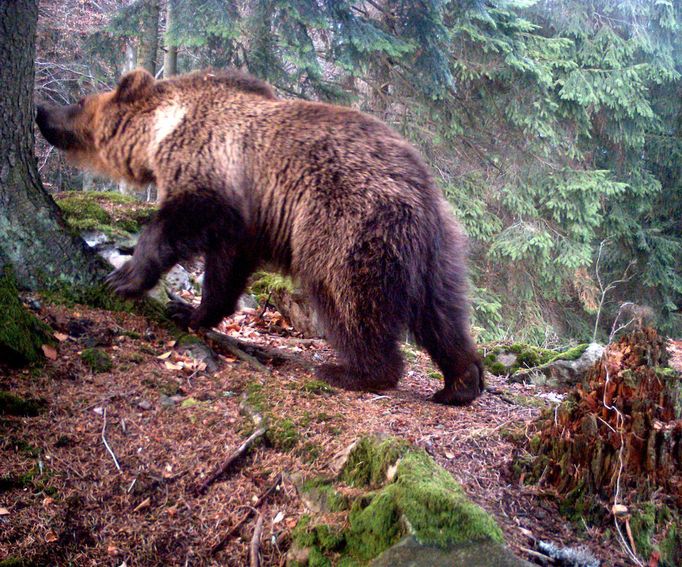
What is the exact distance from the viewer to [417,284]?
443 centimetres

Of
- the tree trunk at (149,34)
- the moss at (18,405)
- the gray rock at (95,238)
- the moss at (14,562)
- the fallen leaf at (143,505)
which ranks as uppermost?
the tree trunk at (149,34)

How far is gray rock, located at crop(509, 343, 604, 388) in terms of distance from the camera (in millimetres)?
5863

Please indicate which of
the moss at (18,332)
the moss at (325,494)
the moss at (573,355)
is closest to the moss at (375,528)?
the moss at (325,494)

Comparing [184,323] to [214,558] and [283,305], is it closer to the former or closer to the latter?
[283,305]

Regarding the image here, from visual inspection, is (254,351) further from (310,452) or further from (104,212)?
(104,212)

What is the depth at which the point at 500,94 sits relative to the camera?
11766mm

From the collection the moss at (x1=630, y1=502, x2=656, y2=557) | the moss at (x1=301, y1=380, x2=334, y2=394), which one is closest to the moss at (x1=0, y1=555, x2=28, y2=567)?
the moss at (x1=301, y1=380, x2=334, y2=394)

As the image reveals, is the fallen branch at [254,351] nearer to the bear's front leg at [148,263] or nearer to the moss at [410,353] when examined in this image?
the bear's front leg at [148,263]

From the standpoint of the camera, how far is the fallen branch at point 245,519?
2.84 meters

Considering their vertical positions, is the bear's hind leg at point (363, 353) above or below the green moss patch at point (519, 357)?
above

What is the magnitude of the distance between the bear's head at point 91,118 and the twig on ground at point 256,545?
385cm

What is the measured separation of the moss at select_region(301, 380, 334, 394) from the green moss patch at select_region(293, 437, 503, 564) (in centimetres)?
121

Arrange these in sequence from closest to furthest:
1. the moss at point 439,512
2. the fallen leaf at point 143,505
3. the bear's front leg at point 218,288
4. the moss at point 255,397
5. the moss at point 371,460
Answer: the moss at point 439,512 < the moss at point 371,460 < the fallen leaf at point 143,505 < the moss at point 255,397 < the bear's front leg at point 218,288

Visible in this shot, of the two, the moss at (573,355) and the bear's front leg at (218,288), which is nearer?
the bear's front leg at (218,288)
